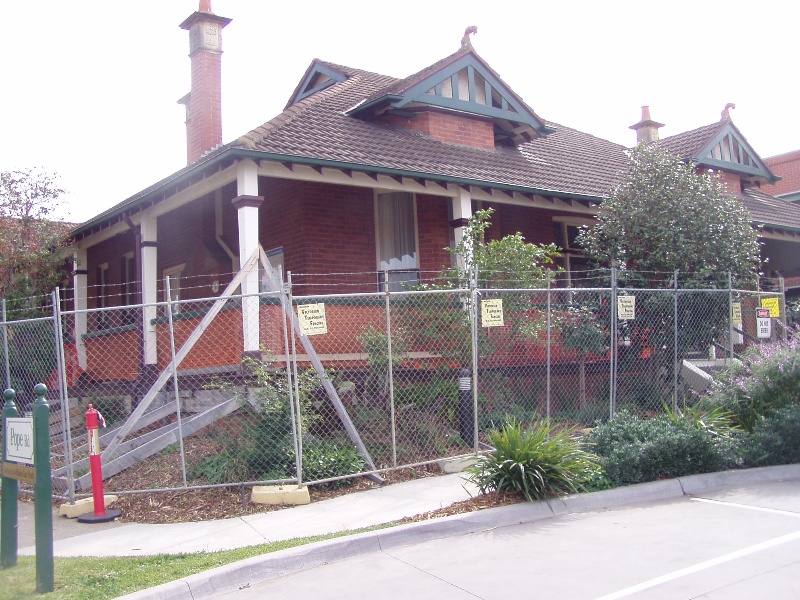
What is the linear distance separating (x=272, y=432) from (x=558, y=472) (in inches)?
125

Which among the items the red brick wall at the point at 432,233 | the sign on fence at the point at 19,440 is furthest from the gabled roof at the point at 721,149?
the sign on fence at the point at 19,440

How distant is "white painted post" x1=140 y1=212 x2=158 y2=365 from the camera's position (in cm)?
1240

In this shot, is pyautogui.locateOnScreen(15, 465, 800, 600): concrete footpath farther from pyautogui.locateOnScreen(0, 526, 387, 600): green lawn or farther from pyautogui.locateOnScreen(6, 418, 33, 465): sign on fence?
pyautogui.locateOnScreen(6, 418, 33, 465): sign on fence

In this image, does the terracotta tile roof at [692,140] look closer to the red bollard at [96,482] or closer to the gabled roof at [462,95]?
the gabled roof at [462,95]

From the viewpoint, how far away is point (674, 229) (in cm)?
1202

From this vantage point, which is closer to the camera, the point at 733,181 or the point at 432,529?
the point at 432,529

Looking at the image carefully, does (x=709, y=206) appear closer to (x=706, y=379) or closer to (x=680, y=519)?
(x=706, y=379)

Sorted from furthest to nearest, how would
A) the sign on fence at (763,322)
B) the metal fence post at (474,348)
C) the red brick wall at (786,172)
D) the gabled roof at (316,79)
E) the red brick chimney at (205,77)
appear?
the red brick wall at (786,172) < the gabled roof at (316,79) < the red brick chimney at (205,77) < the sign on fence at (763,322) < the metal fence post at (474,348)

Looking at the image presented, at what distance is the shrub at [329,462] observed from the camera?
834cm

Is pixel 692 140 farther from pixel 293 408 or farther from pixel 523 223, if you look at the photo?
pixel 293 408

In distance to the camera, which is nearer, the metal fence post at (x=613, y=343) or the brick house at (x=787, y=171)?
the metal fence post at (x=613, y=343)

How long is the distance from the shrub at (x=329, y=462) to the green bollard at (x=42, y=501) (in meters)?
3.12

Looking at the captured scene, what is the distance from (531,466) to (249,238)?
5.07 meters

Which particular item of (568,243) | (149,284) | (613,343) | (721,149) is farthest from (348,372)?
(721,149)
